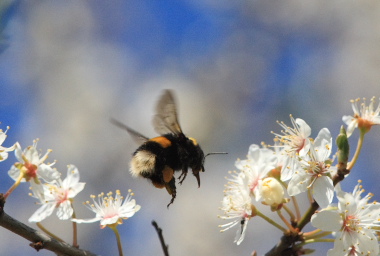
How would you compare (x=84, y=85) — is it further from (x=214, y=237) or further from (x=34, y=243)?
(x=34, y=243)

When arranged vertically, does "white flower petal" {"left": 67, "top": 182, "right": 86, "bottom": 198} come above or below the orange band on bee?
below

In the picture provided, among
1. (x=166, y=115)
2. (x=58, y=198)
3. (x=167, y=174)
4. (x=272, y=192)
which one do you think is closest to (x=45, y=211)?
(x=58, y=198)

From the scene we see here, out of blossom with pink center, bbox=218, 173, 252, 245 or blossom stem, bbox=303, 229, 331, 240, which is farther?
blossom with pink center, bbox=218, 173, 252, 245

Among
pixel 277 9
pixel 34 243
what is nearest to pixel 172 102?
pixel 34 243

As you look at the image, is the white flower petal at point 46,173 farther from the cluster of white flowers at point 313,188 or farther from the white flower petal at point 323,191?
the white flower petal at point 323,191

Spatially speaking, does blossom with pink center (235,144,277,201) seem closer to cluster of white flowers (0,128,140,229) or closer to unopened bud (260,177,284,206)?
unopened bud (260,177,284,206)

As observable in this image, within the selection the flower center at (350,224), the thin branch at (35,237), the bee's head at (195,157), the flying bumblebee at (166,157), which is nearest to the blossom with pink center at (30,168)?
the thin branch at (35,237)

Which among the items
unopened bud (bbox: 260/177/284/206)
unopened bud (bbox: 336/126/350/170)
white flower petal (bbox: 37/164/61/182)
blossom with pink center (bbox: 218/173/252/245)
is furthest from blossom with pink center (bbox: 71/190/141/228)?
unopened bud (bbox: 336/126/350/170)

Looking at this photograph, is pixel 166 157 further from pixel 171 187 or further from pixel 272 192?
pixel 272 192
